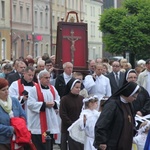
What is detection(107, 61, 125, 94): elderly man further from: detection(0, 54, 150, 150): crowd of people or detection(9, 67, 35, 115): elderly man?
detection(9, 67, 35, 115): elderly man

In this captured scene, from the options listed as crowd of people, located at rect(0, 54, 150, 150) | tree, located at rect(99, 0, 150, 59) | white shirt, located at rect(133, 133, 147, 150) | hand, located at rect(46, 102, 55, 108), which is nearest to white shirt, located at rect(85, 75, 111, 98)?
crowd of people, located at rect(0, 54, 150, 150)

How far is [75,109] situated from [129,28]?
39.2m

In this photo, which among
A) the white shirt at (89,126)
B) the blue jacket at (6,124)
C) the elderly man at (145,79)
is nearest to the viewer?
the blue jacket at (6,124)

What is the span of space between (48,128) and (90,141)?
1.25 metres

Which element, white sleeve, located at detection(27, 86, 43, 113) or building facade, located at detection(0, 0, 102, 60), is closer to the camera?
white sleeve, located at detection(27, 86, 43, 113)

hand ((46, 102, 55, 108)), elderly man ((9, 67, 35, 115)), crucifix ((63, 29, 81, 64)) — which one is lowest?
hand ((46, 102, 55, 108))

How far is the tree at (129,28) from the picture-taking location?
51.2m

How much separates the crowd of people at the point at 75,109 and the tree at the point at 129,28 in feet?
104

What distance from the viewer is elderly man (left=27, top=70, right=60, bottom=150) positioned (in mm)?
13758

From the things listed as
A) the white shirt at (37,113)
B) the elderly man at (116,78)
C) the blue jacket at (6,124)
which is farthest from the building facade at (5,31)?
the blue jacket at (6,124)

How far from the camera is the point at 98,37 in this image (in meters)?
102

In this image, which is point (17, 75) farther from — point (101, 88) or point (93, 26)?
point (93, 26)

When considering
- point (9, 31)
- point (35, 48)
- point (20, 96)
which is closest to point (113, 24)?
point (9, 31)

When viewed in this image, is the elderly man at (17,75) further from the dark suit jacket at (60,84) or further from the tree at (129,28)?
the tree at (129,28)
